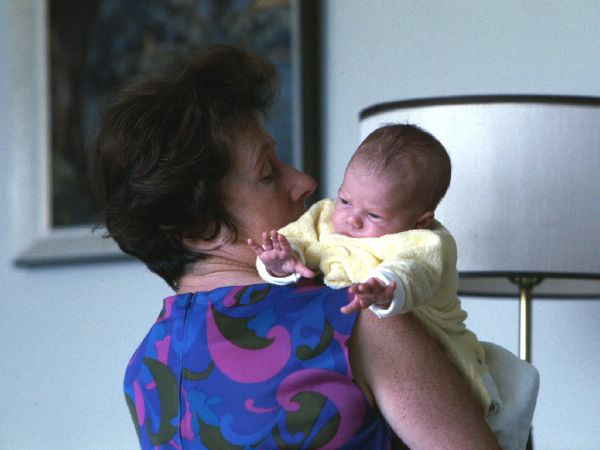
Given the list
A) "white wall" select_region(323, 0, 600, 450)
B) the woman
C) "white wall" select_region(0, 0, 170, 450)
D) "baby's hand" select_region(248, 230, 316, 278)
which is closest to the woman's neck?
the woman

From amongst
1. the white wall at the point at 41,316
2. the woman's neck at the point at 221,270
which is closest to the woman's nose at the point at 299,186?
the woman's neck at the point at 221,270

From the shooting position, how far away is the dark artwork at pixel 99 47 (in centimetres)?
291

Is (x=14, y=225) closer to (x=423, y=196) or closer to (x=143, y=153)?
(x=143, y=153)

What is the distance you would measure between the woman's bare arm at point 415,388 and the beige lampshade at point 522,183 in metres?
0.49

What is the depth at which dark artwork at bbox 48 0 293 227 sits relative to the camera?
9.53ft

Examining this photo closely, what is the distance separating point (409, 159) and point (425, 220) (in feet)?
0.27

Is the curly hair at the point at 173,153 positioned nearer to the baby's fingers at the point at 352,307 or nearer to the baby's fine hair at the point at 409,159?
the baby's fine hair at the point at 409,159

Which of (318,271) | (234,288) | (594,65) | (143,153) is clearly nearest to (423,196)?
(318,271)

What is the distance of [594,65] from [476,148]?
0.52m

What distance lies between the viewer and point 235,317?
4.87ft

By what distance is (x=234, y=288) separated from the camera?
1.51 meters

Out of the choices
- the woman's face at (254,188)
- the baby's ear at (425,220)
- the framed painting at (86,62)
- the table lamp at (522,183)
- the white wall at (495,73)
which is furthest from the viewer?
the framed painting at (86,62)

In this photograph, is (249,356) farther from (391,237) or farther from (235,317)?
(391,237)

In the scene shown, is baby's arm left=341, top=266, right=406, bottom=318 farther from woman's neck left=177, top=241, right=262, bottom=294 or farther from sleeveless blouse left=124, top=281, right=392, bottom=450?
woman's neck left=177, top=241, right=262, bottom=294
